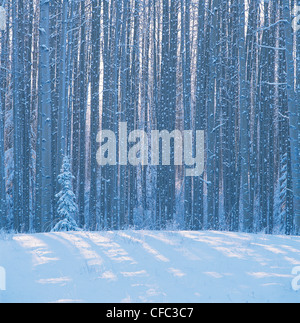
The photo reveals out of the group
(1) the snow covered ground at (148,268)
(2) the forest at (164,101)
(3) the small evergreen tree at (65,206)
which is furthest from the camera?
(2) the forest at (164,101)

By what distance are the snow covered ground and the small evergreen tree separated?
15.6 feet

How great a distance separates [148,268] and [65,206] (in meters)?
7.61

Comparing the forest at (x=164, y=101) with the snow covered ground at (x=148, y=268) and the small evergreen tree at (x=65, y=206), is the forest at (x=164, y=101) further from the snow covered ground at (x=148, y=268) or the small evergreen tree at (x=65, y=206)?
the snow covered ground at (x=148, y=268)

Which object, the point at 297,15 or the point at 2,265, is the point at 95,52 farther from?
the point at 2,265

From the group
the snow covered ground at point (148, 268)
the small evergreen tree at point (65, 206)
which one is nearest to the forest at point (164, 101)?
the small evergreen tree at point (65, 206)

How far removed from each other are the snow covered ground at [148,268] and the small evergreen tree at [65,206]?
4.76 m

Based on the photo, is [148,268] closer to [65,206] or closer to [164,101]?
[65,206]

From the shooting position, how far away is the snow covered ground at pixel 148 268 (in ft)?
13.3

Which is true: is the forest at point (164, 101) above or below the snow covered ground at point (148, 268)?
above

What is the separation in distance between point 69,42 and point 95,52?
969mm

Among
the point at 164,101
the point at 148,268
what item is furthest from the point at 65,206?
the point at 148,268

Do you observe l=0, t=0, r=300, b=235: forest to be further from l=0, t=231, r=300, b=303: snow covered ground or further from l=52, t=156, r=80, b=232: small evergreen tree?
l=0, t=231, r=300, b=303: snow covered ground

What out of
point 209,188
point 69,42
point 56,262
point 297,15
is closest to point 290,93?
point 297,15

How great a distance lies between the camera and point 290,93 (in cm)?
1014
